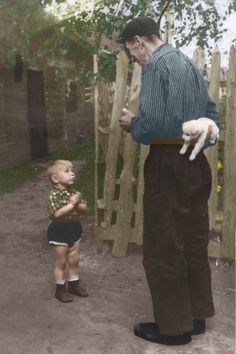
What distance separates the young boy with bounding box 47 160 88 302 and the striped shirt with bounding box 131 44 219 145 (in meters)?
0.93

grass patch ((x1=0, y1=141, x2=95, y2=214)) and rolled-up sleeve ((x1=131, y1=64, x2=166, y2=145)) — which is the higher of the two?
rolled-up sleeve ((x1=131, y1=64, x2=166, y2=145))

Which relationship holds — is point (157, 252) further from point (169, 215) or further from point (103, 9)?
point (103, 9)

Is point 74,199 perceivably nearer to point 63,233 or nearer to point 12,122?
point 63,233

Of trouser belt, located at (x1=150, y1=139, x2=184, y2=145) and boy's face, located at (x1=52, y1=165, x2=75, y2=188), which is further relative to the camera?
boy's face, located at (x1=52, y1=165, x2=75, y2=188)

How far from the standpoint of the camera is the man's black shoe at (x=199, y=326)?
11.2 feet

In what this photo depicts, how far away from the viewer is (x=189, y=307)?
3199 mm

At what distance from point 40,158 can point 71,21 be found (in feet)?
17.3

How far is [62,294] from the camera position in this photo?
3.86 metres

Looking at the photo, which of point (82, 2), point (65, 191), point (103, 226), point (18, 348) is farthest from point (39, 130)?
point (18, 348)

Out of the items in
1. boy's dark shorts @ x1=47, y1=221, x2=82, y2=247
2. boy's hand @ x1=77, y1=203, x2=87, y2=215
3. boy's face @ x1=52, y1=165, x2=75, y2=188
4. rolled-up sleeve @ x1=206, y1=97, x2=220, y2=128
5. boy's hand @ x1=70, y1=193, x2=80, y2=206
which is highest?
rolled-up sleeve @ x1=206, y1=97, x2=220, y2=128

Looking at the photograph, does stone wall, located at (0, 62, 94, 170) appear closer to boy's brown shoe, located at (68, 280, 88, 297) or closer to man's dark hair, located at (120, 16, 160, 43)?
boy's brown shoe, located at (68, 280, 88, 297)

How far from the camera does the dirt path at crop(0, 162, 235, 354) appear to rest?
10.5ft

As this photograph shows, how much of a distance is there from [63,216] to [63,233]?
0.14 metres

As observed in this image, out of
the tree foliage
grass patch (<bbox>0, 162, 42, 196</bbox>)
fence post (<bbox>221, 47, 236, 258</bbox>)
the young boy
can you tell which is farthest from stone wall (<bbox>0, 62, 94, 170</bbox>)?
the young boy
